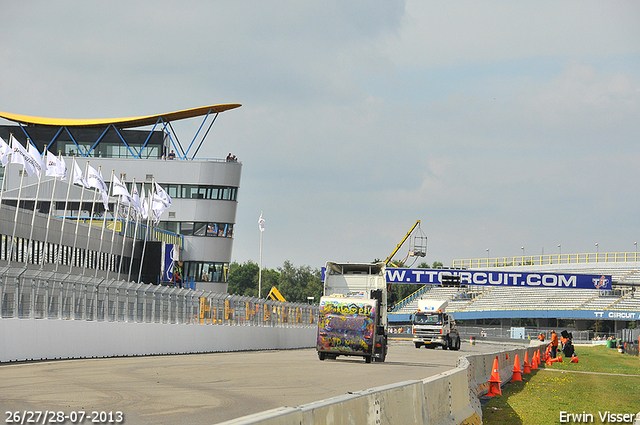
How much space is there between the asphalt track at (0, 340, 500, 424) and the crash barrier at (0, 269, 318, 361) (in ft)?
2.97

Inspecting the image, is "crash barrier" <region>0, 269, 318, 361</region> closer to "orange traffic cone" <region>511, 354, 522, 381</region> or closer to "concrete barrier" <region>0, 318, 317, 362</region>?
"concrete barrier" <region>0, 318, 317, 362</region>

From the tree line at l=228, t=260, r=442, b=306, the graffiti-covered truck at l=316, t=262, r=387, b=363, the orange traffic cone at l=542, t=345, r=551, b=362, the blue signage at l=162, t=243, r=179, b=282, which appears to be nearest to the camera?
the graffiti-covered truck at l=316, t=262, r=387, b=363

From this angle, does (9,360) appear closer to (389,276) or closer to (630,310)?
(389,276)

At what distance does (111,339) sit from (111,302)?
1265 millimetres

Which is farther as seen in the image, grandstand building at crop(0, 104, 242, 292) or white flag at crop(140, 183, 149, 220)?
grandstand building at crop(0, 104, 242, 292)

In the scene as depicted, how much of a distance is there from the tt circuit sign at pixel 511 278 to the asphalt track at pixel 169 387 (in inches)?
1953

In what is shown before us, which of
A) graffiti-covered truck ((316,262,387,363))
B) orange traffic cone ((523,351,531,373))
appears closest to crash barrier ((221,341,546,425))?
orange traffic cone ((523,351,531,373))

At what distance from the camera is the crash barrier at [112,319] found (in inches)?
851

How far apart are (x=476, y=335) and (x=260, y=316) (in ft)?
137

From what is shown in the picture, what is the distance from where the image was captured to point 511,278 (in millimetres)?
72625

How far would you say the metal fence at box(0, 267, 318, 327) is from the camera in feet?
71.5

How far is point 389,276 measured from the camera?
76938mm

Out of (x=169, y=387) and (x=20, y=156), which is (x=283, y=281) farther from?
(x=169, y=387)

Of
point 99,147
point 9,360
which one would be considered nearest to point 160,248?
point 99,147
